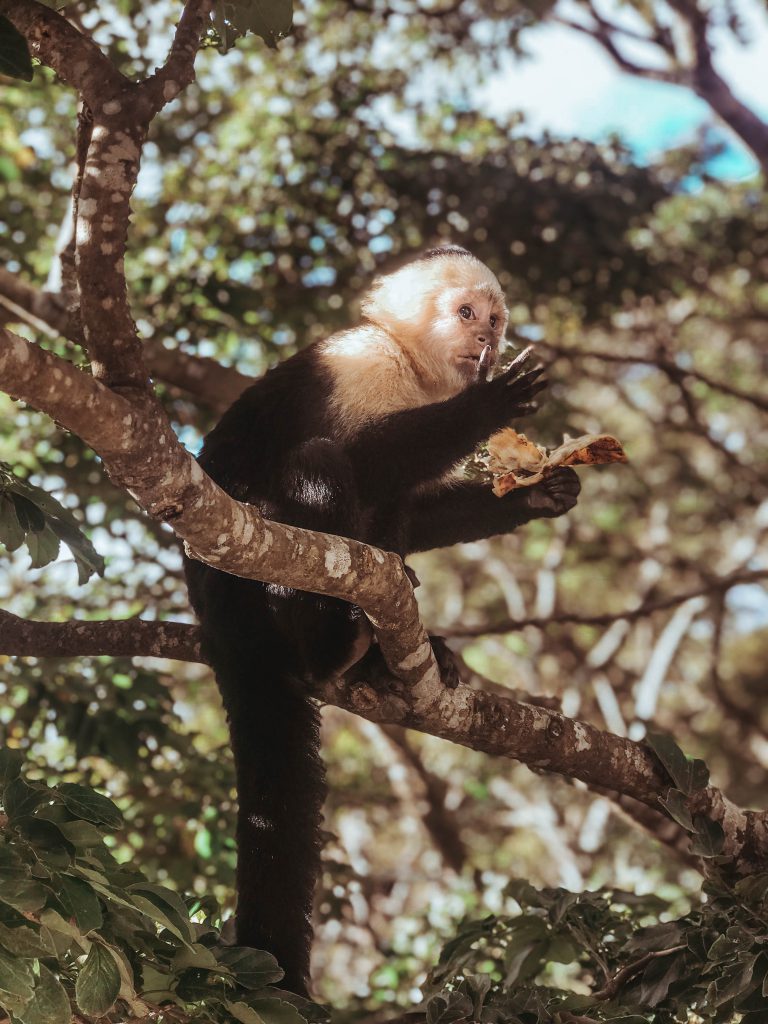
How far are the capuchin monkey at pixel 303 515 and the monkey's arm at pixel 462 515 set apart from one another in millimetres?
18

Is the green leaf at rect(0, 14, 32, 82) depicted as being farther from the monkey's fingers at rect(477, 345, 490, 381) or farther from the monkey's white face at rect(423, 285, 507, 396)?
the monkey's white face at rect(423, 285, 507, 396)

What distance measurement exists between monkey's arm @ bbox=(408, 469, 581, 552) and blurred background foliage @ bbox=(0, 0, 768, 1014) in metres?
0.88

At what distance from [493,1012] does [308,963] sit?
0.56 metres

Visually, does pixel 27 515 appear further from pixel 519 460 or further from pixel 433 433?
pixel 519 460

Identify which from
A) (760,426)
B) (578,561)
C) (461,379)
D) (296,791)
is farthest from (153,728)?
(760,426)

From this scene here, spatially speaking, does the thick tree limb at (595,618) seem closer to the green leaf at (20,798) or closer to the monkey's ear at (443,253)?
the monkey's ear at (443,253)

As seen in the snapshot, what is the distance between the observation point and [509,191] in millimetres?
6969

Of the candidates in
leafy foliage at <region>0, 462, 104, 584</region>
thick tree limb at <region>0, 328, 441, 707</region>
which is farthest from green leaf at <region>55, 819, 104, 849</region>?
leafy foliage at <region>0, 462, 104, 584</region>

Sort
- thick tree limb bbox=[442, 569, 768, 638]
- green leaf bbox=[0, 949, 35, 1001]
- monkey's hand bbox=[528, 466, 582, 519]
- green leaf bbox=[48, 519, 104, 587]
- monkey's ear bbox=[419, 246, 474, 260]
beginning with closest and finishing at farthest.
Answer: green leaf bbox=[0, 949, 35, 1001] < green leaf bbox=[48, 519, 104, 587] < monkey's hand bbox=[528, 466, 582, 519] < monkey's ear bbox=[419, 246, 474, 260] < thick tree limb bbox=[442, 569, 768, 638]

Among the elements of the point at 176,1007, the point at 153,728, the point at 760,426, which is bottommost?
the point at 760,426

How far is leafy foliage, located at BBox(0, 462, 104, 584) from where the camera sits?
9.46 ft

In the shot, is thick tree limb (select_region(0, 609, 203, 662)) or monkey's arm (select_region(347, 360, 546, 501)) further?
thick tree limb (select_region(0, 609, 203, 662))

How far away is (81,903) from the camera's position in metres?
2.05

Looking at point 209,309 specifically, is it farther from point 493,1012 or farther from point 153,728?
point 493,1012
